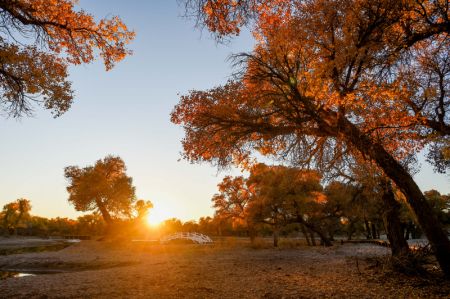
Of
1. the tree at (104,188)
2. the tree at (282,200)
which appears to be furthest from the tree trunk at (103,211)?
the tree at (282,200)

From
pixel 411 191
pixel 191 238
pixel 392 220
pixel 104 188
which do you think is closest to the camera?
pixel 411 191

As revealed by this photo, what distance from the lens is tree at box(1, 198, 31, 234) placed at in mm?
59806

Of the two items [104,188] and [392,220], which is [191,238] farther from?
[392,220]

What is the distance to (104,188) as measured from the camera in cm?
3919

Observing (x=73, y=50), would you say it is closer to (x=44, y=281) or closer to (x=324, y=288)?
(x=44, y=281)

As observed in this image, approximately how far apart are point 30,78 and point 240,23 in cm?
698

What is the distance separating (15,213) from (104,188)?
116 ft

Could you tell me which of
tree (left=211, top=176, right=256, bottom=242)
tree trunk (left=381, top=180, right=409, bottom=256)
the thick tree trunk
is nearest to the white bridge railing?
tree (left=211, top=176, right=256, bottom=242)

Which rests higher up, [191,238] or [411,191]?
[411,191]

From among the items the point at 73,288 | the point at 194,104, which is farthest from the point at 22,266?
the point at 194,104

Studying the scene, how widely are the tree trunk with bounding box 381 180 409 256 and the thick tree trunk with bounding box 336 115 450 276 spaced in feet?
10.7

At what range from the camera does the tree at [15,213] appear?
196 feet

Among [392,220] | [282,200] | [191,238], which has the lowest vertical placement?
[191,238]

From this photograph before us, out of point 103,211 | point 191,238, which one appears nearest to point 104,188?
point 103,211
